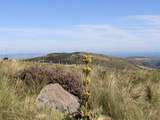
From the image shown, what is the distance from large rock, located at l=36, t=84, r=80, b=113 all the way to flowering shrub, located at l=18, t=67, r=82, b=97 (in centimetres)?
77

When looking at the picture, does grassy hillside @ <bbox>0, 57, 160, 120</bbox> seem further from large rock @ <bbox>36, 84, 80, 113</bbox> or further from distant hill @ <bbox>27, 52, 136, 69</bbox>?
distant hill @ <bbox>27, 52, 136, 69</bbox>

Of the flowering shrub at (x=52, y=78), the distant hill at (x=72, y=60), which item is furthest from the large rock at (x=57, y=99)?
the distant hill at (x=72, y=60)

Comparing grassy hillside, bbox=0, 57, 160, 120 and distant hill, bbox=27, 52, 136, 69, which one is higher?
grassy hillside, bbox=0, 57, 160, 120

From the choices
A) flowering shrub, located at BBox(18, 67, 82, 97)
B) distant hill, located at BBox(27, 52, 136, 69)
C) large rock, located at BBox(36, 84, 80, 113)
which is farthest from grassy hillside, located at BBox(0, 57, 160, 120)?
distant hill, located at BBox(27, 52, 136, 69)

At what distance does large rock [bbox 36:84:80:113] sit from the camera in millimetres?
10094

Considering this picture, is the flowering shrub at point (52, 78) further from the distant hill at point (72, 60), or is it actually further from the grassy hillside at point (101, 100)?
the distant hill at point (72, 60)

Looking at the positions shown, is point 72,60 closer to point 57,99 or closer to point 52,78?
point 52,78

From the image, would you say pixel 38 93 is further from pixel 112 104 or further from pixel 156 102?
pixel 156 102

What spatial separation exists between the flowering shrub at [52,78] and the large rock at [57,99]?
771mm

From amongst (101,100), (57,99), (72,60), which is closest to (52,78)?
(57,99)

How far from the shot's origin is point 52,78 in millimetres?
12711

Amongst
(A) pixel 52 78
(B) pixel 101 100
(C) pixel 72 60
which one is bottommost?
(C) pixel 72 60

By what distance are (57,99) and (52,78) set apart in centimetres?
208

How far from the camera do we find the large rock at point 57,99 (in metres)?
10.1
